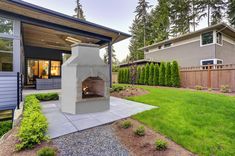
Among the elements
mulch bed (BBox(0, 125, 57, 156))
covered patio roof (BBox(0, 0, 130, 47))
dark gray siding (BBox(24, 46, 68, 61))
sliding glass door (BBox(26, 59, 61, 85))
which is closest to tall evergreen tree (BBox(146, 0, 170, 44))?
covered patio roof (BBox(0, 0, 130, 47))

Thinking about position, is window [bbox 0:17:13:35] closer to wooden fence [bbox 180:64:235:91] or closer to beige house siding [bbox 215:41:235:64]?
wooden fence [bbox 180:64:235:91]

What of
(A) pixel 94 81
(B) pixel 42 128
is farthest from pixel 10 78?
(B) pixel 42 128

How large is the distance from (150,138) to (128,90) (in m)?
5.66

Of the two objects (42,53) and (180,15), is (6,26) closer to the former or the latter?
(42,53)

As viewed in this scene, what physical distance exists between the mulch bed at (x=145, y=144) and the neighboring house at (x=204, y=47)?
12.6 meters

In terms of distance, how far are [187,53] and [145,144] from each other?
14.8 metres

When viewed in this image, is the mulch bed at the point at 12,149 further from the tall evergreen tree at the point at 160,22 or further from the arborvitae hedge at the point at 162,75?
the tall evergreen tree at the point at 160,22

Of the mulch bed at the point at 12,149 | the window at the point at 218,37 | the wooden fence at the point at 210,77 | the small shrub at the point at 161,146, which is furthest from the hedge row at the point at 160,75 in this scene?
the mulch bed at the point at 12,149

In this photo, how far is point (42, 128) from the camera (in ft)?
10.2

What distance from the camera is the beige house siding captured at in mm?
13089

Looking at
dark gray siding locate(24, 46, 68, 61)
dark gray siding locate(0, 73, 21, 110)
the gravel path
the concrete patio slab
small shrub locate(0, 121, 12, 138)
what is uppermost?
dark gray siding locate(24, 46, 68, 61)

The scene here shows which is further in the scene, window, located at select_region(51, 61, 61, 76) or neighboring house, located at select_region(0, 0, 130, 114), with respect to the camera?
window, located at select_region(51, 61, 61, 76)

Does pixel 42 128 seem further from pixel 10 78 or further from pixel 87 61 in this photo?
pixel 10 78

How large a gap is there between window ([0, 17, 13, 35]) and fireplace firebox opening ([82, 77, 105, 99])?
3.92 m
